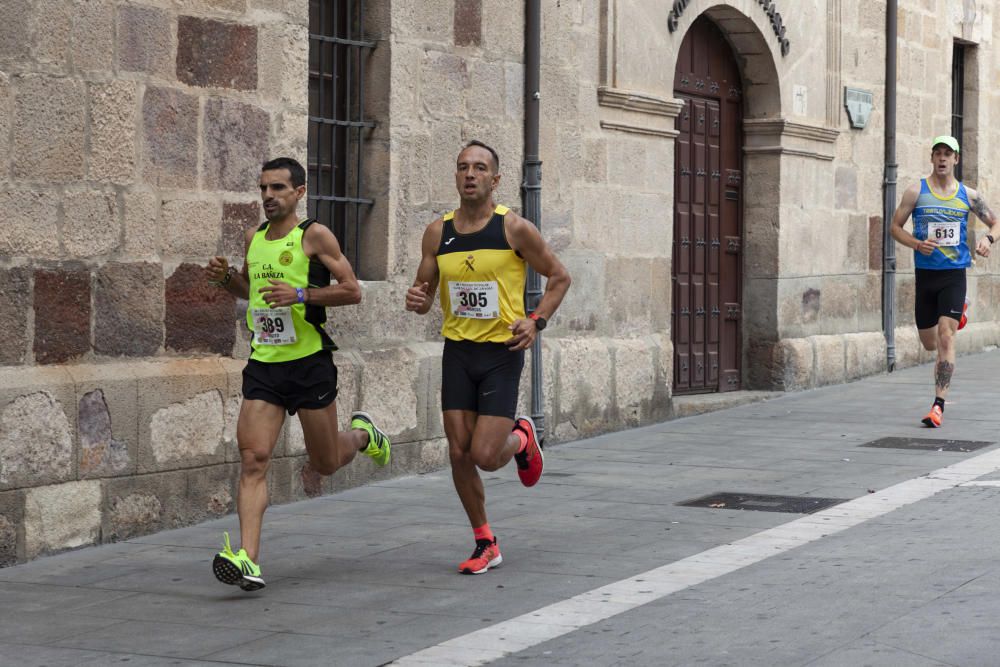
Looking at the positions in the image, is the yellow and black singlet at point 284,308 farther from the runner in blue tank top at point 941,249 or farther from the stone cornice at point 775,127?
the stone cornice at point 775,127

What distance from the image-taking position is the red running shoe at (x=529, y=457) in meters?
7.80

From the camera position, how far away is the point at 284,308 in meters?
7.23

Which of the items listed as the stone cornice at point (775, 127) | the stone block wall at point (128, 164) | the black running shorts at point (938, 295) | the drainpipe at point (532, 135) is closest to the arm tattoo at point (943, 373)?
the black running shorts at point (938, 295)

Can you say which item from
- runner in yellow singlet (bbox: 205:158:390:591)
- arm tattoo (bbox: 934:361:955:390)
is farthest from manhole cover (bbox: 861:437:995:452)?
runner in yellow singlet (bbox: 205:158:390:591)

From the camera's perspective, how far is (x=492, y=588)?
6.98m

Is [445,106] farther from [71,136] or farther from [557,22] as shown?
[71,136]

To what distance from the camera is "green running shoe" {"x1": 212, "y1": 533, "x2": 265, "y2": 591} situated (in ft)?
22.2

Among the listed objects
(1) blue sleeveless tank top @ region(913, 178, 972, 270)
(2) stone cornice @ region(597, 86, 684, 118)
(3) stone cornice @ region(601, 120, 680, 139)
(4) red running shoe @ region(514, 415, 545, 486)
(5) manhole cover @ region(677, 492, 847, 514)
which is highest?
(2) stone cornice @ region(597, 86, 684, 118)

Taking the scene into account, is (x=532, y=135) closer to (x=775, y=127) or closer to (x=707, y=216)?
(x=707, y=216)

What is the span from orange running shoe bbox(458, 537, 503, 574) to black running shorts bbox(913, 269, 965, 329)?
5987 mm

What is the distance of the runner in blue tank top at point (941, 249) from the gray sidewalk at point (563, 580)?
1.67 meters

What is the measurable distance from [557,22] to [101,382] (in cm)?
481

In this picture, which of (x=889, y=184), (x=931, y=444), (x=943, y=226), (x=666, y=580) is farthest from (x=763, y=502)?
(x=889, y=184)

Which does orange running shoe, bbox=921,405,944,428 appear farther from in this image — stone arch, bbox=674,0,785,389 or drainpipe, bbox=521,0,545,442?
drainpipe, bbox=521,0,545,442
